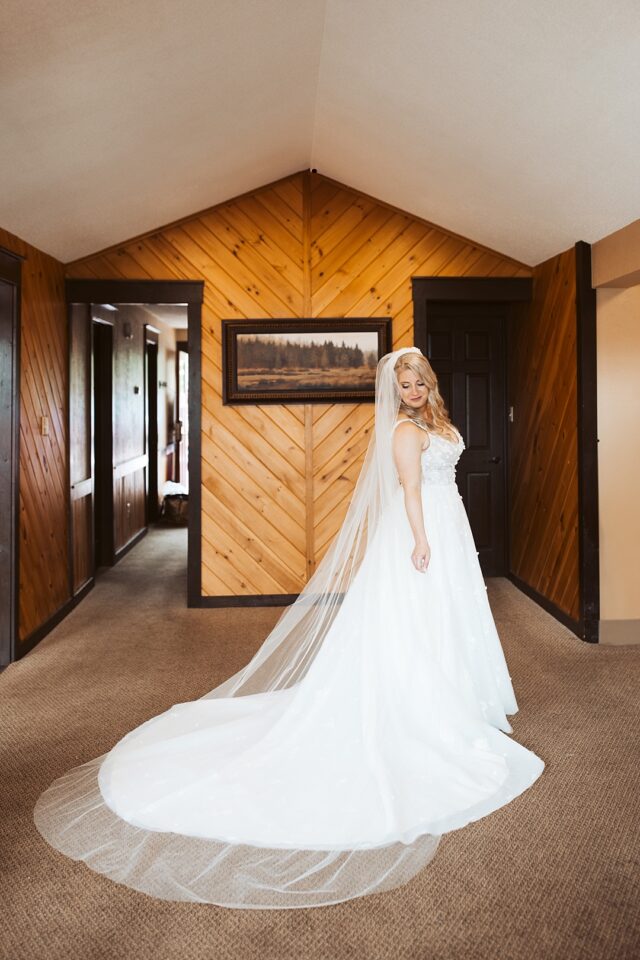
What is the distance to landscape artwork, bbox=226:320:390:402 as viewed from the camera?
611 centimetres

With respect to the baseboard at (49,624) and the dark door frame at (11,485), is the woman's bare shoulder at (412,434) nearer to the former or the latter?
the dark door frame at (11,485)

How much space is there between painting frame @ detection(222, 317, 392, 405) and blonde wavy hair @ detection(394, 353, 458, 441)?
96.9 inches

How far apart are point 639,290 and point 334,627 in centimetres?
323

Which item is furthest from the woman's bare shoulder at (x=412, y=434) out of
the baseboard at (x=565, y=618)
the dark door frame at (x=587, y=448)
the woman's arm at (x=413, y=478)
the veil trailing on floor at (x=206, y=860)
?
the baseboard at (x=565, y=618)

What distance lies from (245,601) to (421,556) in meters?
2.98

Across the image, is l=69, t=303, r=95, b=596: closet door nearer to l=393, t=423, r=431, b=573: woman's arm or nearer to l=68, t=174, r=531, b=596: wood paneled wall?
l=68, t=174, r=531, b=596: wood paneled wall

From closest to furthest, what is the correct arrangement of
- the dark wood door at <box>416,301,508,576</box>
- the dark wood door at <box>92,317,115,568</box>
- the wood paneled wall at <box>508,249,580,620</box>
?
1. the wood paneled wall at <box>508,249,580,620</box>
2. the dark wood door at <box>416,301,508,576</box>
3. the dark wood door at <box>92,317,115,568</box>

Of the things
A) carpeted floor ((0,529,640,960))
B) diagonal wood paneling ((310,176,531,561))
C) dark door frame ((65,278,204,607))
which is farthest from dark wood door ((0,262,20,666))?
diagonal wood paneling ((310,176,531,561))

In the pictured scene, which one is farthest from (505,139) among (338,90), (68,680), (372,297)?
(68,680)

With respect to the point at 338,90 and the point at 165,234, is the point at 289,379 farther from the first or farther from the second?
the point at 338,90

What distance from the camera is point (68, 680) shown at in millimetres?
4465

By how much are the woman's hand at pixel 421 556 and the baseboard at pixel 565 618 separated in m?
2.21

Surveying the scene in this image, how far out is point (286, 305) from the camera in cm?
611

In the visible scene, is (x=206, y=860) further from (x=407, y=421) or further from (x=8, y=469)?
(x=8, y=469)
